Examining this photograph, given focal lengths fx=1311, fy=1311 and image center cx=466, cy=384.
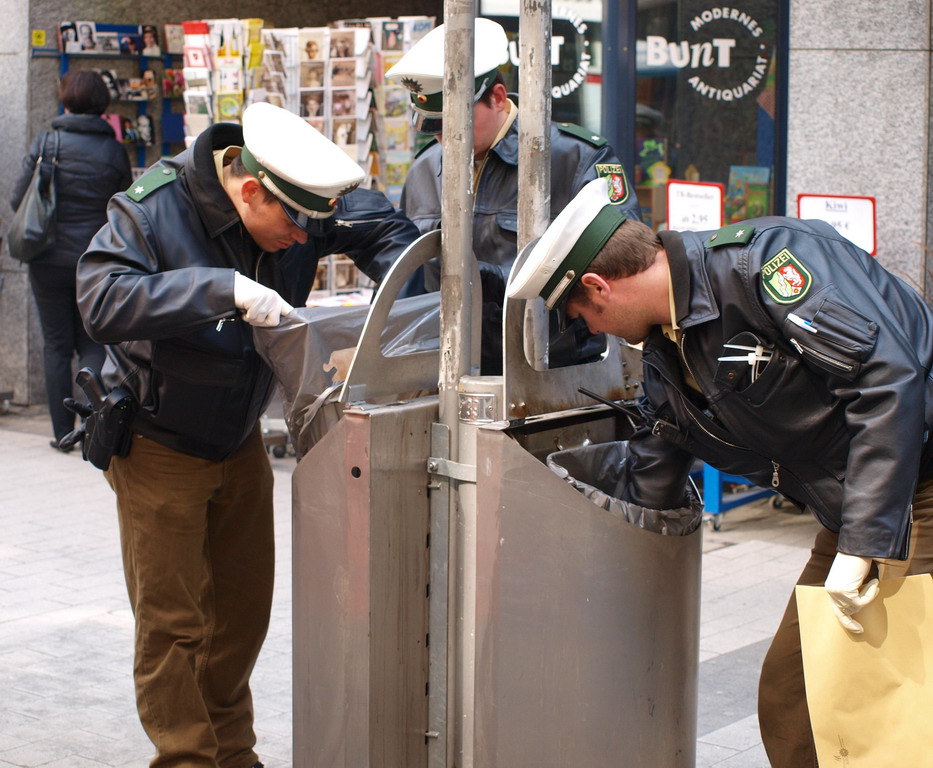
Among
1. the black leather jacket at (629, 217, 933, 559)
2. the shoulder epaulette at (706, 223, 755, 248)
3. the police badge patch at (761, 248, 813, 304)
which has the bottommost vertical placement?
the black leather jacket at (629, 217, 933, 559)

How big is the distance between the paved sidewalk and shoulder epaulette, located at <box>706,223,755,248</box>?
1.70 m

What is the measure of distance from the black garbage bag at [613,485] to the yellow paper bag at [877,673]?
31cm

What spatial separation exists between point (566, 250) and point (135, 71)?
275 inches

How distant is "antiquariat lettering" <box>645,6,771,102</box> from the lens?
6.45m

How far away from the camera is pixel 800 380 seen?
254cm

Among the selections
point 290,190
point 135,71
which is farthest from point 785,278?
point 135,71

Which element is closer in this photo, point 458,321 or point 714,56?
point 458,321

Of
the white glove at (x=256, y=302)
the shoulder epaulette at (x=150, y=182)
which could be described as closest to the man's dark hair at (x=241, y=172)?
the shoulder epaulette at (x=150, y=182)

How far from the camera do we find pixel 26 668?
436 centimetres

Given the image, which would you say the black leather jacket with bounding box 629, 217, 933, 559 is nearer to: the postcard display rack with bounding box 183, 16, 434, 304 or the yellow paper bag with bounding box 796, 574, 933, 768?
the yellow paper bag with bounding box 796, 574, 933, 768

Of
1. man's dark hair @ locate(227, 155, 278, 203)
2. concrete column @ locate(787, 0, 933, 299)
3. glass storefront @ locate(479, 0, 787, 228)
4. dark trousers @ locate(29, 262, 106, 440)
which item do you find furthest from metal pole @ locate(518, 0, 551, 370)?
dark trousers @ locate(29, 262, 106, 440)

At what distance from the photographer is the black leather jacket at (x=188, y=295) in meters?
2.83

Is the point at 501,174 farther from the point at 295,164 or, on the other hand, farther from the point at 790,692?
the point at 790,692

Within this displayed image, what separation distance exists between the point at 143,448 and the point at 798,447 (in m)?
1.59
